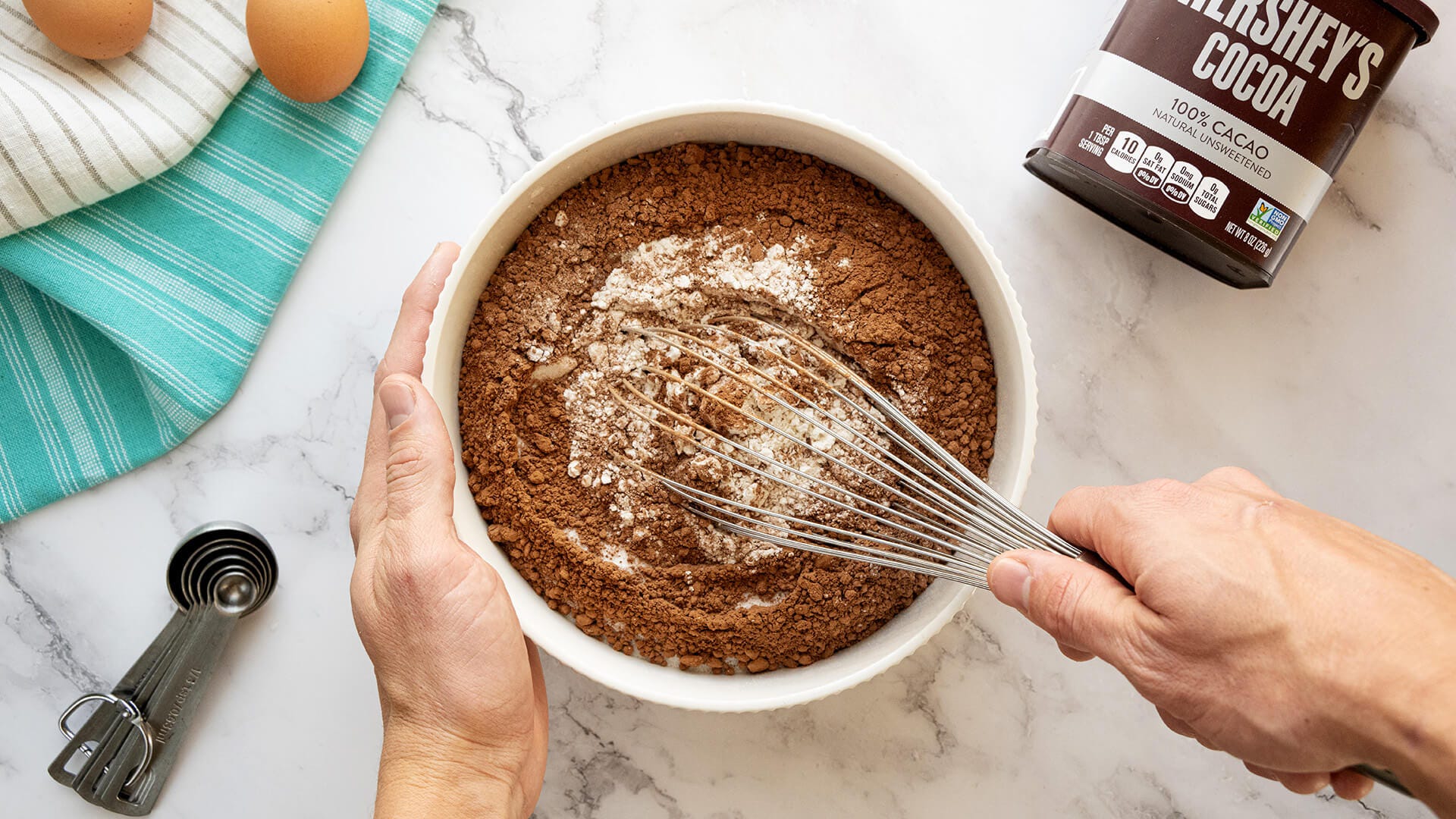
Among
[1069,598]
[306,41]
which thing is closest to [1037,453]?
[1069,598]

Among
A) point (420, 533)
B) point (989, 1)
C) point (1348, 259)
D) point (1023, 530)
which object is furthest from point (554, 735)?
point (1348, 259)

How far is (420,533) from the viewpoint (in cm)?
94

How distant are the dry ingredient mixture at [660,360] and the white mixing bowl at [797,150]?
2 cm

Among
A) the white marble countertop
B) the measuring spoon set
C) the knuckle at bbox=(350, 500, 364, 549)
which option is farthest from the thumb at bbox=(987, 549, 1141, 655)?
the measuring spoon set

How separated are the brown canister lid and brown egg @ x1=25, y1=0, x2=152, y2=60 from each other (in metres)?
1.48

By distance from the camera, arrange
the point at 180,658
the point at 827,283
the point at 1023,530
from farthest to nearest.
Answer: the point at 180,658, the point at 827,283, the point at 1023,530

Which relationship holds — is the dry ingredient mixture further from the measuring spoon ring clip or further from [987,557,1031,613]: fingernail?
the measuring spoon ring clip

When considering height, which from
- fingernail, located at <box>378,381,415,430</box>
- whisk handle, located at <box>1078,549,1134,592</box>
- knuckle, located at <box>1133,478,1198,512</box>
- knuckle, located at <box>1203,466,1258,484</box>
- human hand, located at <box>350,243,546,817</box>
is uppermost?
knuckle, located at <box>1203,466,1258,484</box>

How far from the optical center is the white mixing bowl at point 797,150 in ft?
3.22

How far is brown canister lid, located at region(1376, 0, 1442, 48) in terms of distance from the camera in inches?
38.9

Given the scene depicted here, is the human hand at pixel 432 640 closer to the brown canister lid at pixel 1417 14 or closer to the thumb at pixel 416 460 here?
the thumb at pixel 416 460

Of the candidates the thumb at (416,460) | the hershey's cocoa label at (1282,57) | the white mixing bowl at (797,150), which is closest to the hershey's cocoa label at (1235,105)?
the hershey's cocoa label at (1282,57)

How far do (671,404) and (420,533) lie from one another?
312 millimetres

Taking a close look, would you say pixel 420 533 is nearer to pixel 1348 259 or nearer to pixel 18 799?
pixel 18 799
